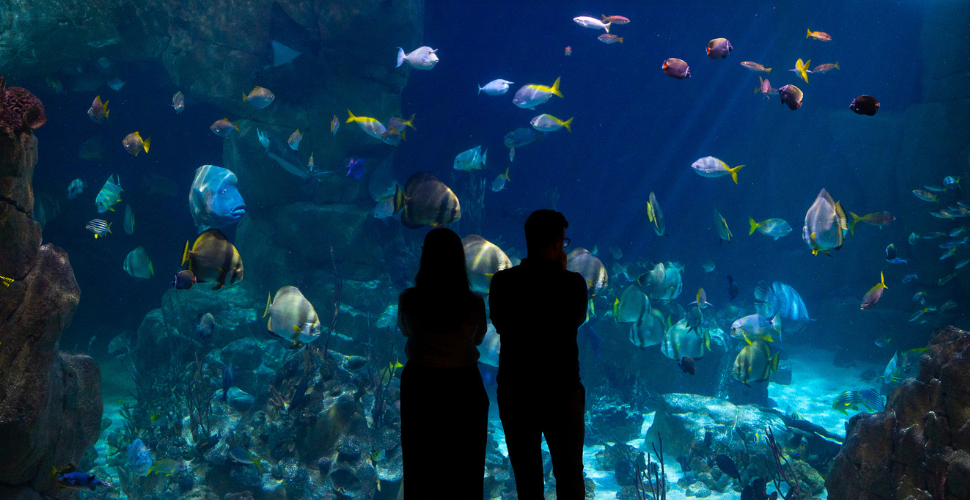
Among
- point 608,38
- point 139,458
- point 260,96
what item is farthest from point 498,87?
point 139,458

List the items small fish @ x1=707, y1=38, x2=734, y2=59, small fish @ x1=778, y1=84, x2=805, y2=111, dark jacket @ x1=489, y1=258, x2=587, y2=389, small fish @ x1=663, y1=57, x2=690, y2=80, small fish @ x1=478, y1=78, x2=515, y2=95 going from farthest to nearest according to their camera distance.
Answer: small fish @ x1=478, y1=78, x2=515, y2=95 → small fish @ x1=707, y1=38, x2=734, y2=59 → small fish @ x1=663, y1=57, x2=690, y2=80 → small fish @ x1=778, y1=84, x2=805, y2=111 → dark jacket @ x1=489, y1=258, x2=587, y2=389

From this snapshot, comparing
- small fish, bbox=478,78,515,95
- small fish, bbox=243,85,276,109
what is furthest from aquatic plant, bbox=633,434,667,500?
small fish, bbox=243,85,276,109

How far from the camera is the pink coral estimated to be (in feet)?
9.86

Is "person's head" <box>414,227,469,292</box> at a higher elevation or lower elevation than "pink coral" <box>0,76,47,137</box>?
higher

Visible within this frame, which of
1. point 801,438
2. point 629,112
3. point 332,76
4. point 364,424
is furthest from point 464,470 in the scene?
point 629,112

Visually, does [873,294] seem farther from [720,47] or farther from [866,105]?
[720,47]

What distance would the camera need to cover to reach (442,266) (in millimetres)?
1983

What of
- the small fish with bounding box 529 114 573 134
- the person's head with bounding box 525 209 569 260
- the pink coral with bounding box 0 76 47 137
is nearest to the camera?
the person's head with bounding box 525 209 569 260

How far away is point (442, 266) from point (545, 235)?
0.52 meters

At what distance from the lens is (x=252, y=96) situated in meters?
8.09

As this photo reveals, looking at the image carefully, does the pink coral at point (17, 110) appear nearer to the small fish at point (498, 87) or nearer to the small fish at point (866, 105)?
the small fish at point (498, 87)

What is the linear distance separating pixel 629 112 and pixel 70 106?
23.5 meters

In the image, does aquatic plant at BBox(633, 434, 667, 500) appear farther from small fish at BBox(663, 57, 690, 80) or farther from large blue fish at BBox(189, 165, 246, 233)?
large blue fish at BBox(189, 165, 246, 233)

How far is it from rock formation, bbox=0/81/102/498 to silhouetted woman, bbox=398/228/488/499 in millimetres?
3205
